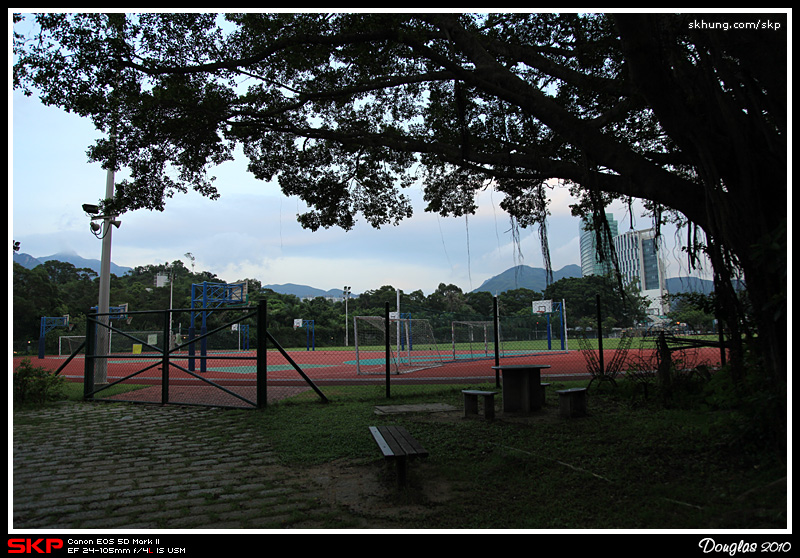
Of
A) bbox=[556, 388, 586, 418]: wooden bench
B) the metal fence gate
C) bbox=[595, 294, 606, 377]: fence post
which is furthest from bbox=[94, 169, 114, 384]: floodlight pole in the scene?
bbox=[595, 294, 606, 377]: fence post

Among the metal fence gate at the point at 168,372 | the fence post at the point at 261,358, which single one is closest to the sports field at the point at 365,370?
the metal fence gate at the point at 168,372

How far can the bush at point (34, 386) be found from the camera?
8875mm

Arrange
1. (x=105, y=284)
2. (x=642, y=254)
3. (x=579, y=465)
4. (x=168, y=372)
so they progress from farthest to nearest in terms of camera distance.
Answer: (x=105, y=284) → (x=168, y=372) → (x=642, y=254) → (x=579, y=465)

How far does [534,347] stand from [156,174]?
21.6 metres

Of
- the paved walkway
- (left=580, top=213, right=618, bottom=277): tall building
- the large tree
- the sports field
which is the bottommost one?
the sports field

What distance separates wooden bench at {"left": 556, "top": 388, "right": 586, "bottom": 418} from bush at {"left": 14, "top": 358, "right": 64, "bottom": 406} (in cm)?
911

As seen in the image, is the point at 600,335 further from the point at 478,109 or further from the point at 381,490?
the point at 381,490

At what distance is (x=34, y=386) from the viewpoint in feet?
29.6

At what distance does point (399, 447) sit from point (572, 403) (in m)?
3.49

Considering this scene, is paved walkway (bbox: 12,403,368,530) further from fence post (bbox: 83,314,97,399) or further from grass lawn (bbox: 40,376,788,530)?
fence post (bbox: 83,314,97,399)

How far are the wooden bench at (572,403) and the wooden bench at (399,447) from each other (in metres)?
2.84
